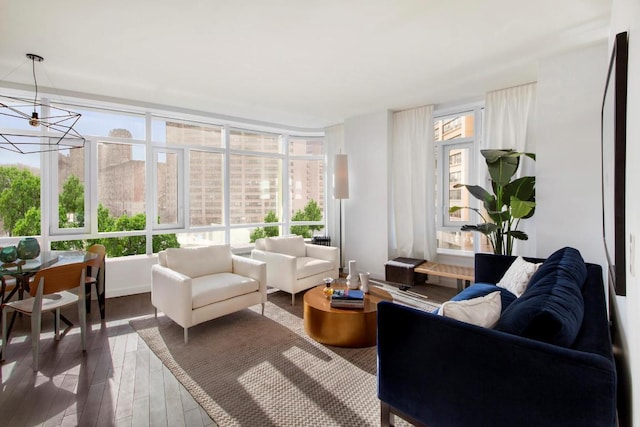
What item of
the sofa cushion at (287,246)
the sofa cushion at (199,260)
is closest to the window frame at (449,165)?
the sofa cushion at (287,246)

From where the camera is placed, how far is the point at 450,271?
4.01 m

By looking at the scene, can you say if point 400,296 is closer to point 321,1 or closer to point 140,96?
point 321,1

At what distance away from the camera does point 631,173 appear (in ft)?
3.69

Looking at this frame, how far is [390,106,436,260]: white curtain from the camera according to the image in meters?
4.63

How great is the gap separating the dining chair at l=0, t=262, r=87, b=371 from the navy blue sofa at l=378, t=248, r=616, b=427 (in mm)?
2522

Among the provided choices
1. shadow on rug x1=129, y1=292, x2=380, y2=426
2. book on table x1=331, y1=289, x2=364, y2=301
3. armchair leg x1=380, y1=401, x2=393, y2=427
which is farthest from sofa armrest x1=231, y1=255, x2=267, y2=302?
armchair leg x1=380, y1=401, x2=393, y2=427

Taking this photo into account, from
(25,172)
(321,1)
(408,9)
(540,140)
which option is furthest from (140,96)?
(540,140)

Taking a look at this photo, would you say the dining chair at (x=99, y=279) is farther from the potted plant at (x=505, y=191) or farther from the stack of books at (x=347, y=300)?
the potted plant at (x=505, y=191)

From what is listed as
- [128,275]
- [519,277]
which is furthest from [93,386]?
[519,277]

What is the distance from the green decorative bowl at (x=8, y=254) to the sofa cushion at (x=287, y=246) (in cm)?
257

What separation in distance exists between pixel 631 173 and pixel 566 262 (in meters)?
→ 0.99

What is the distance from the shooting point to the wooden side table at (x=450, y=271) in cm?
382

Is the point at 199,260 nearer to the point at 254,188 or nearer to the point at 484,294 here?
the point at 254,188

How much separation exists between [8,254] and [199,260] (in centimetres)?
162
